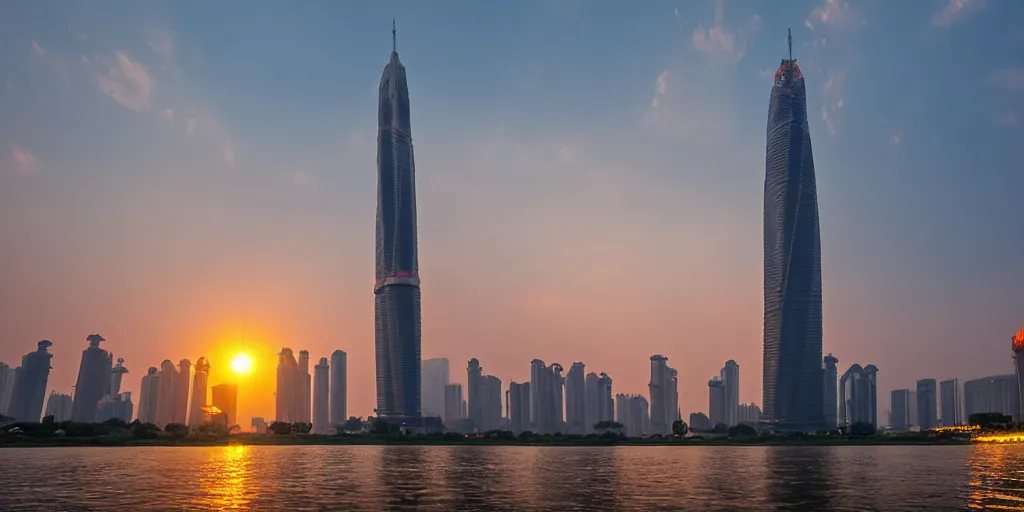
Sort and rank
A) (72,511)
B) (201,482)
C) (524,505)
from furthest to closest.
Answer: (201,482)
(524,505)
(72,511)

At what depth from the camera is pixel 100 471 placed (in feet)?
438

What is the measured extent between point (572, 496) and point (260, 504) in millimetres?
33196

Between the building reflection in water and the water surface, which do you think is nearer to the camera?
the building reflection in water

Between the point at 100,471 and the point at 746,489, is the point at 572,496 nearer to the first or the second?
the point at 746,489

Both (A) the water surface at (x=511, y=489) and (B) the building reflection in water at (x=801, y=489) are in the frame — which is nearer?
(B) the building reflection in water at (x=801, y=489)

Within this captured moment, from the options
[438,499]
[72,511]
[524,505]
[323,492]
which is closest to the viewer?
[72,511]

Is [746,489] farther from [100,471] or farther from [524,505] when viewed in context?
[100,471]

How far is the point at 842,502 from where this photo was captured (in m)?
80.9

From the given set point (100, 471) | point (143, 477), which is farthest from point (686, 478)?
point (100, 471)

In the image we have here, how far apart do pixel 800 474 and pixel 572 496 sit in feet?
185

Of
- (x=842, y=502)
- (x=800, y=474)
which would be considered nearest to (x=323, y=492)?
(x=842, y=502)

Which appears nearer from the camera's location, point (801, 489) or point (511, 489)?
point (801, 489)

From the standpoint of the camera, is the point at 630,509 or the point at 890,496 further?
the point at 890,496

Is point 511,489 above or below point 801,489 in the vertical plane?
below
